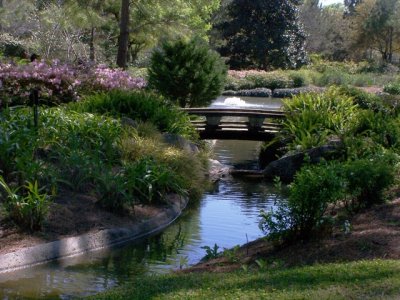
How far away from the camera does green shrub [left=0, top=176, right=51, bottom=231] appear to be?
9578mm

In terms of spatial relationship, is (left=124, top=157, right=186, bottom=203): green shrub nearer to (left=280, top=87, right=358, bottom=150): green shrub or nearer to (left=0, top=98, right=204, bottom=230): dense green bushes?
(left=0, top=98, right=204, bottom=230): dense green bushes

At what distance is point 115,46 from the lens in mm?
43938

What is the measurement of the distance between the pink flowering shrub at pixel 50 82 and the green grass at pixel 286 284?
11.2 meters

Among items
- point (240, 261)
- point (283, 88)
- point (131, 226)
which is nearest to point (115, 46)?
point (283, 88)

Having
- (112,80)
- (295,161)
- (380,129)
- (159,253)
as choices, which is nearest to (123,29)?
(112,80)

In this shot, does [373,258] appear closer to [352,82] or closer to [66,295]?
[66,295]

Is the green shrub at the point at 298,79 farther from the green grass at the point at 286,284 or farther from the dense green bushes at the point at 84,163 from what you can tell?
the green grass at the point at 286,284

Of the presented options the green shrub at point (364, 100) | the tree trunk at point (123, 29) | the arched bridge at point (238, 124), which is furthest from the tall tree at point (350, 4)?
the arched bridge at point (238, 124)

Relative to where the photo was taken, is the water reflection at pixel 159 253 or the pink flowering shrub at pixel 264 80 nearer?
the water reflection at pixel 159 253

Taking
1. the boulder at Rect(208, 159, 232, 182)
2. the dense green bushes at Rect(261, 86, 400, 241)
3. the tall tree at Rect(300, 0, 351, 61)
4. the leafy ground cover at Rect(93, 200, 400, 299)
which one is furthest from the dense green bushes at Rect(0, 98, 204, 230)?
the tall tree at Rect(300, 0, 351, 61)

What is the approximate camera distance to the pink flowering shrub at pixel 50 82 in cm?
1767

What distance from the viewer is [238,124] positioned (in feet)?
68.9

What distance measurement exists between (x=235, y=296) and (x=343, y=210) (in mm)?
4690

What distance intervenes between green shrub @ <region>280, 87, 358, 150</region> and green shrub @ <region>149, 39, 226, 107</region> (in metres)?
3.77
